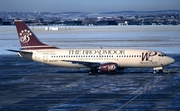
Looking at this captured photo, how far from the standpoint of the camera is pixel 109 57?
60.2m

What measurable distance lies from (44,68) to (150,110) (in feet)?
108

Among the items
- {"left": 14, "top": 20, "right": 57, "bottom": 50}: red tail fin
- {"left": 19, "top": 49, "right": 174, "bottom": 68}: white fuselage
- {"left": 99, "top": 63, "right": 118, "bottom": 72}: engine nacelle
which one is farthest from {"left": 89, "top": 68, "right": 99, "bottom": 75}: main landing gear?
{"left": 14, "top": 20, "right": 57, "bottom": 50}: red tail fin

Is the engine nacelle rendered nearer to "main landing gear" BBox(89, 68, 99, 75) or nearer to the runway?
the runway

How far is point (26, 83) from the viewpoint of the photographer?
52.9 metres

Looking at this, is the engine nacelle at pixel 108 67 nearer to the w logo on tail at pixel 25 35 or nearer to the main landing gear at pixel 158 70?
the main landing gear at pixel 158 70

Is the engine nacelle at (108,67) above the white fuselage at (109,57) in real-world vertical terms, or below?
below

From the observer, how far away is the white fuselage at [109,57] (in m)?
59.7

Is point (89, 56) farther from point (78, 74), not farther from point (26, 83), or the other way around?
point (26, 83)

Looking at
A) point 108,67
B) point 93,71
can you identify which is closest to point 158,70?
point 108,67

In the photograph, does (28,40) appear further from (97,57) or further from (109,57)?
(109,57)

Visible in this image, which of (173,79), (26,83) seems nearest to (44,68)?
(26,83)

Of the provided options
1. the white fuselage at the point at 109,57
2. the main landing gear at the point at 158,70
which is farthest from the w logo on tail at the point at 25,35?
the main landing gear at the point at 158,70

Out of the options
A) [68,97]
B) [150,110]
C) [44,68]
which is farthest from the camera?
[44,68]

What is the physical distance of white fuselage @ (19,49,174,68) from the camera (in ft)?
196
